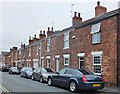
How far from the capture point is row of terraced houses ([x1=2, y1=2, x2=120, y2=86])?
56.7ft

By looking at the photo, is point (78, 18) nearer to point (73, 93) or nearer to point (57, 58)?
point (57, 58)

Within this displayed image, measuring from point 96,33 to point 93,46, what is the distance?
1.15m

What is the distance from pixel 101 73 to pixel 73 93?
5.09 m

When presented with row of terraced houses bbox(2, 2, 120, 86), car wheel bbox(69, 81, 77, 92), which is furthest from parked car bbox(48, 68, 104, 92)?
row of terraced houses bbox(2, 2, 120, 86)

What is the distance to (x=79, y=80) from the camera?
14.7 metres

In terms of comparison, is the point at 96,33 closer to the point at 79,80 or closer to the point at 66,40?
the point at 79,80

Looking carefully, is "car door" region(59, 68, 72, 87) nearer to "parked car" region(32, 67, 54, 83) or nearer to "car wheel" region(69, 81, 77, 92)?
"car wheel" region(69, 81, 77, 92)

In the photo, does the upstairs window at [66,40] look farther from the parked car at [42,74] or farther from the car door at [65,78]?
the car door at [65,78]

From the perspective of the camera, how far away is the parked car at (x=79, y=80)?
568 inches

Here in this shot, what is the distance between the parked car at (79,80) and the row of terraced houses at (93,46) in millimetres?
2645

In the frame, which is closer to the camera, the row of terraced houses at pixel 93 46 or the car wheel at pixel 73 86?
the car wheel at pixel 73 86

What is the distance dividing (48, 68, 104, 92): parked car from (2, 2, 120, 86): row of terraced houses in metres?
Result: 2.64

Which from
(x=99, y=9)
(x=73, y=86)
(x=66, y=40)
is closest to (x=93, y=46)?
(x=99, y=9)

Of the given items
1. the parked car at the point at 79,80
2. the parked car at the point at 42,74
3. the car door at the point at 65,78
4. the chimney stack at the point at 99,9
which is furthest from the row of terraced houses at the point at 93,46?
the car door at the point at 65,78
